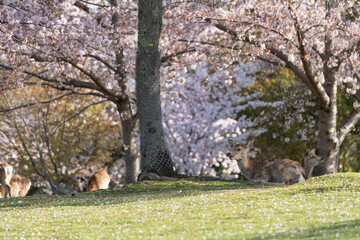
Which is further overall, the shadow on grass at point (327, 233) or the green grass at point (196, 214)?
the green grass at point (196, 214)

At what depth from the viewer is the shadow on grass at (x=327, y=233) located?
8.45 m

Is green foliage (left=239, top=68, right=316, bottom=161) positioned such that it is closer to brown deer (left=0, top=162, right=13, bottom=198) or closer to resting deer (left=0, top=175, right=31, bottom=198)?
resting deer (left=0, top=175, right=31, bottom=198)

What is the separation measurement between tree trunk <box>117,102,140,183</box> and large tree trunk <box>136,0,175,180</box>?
3557mm

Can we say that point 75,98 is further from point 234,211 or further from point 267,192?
point 234,211

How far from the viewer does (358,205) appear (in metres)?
11.4

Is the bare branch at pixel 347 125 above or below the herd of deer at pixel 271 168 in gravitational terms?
above

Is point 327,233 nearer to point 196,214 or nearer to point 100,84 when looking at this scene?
point 196,214

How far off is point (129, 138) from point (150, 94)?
4855 millimetres

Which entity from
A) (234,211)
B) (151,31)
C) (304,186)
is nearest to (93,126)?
(151,31)

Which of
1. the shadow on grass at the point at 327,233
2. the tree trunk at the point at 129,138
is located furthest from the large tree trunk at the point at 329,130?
the shadow on grass at the point at 327,233

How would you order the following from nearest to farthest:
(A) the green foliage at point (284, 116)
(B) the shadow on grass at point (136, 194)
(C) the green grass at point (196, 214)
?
(C) the green grass at point (196, 214)
(B) the shadow on grass at point (136, 194)
(A) the green foliage at point (284, 116)

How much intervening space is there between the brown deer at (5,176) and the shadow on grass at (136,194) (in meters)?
4.42

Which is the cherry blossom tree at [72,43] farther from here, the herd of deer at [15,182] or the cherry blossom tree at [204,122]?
the cherry blossom tree at [204,122]

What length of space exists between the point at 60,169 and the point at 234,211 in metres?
18.9
